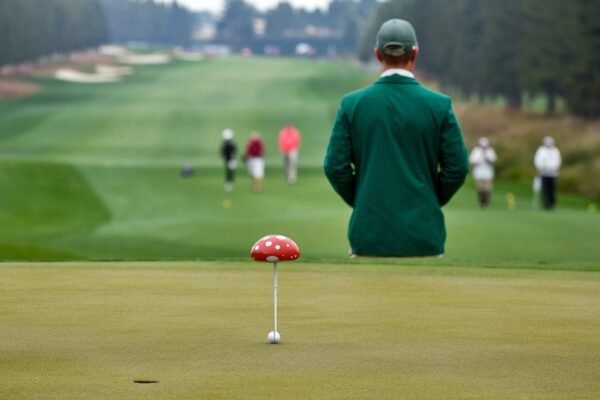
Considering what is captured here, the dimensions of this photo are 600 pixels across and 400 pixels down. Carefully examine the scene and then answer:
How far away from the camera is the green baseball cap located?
9953mm

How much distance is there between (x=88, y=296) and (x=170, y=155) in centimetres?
5539

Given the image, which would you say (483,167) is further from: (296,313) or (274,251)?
(274,251)

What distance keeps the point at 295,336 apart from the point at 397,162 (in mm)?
1332

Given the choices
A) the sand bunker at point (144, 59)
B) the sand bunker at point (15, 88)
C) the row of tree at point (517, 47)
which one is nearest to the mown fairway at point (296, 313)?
the row of tree at point (517, 47)

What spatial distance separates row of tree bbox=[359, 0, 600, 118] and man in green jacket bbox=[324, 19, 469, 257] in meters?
52.0

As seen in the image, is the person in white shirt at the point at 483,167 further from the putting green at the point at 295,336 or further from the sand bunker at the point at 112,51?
the sand bunker at the point at 112,51

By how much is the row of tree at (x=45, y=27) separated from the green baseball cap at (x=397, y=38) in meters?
99.5

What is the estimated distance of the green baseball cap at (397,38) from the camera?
392 inches

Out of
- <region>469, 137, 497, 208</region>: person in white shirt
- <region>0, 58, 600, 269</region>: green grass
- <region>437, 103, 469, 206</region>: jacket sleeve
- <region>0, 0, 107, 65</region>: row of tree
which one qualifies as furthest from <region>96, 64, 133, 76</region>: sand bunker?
<region>437, 103, 469, 206</region>: jacket sleeve

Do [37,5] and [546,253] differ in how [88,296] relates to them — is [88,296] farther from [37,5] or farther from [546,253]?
[37,5]

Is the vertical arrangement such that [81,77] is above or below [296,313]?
below

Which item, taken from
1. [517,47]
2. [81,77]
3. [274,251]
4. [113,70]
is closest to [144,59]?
[113,70]

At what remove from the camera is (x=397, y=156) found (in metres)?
9.90

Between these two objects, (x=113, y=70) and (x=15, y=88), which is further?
(x=113, y=70)
